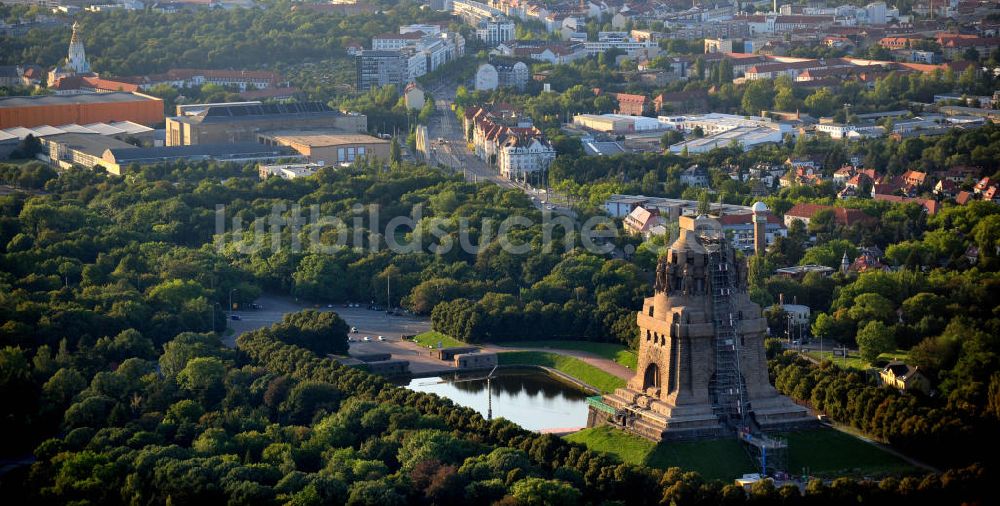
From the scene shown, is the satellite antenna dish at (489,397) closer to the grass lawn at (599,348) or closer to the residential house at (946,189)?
the grass lawn at (599,348)

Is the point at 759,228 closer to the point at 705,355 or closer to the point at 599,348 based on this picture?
the point at 599,348

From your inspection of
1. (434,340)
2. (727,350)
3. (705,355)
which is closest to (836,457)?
(727,350)

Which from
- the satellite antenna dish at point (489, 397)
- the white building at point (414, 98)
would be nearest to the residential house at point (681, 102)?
the white building at point (414, 98)

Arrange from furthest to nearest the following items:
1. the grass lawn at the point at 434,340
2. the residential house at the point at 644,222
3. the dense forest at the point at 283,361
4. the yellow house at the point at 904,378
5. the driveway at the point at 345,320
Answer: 1. the residential house at the point at 644,222
2. the driveway at the point at 345,320
3. the grass lawn at the point at 434,340
4. the yellow house at the point at 904,378
5. the dense forest at the point at 283,361

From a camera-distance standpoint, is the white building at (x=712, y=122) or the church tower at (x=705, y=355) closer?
the church tower at (x=705, y=355)

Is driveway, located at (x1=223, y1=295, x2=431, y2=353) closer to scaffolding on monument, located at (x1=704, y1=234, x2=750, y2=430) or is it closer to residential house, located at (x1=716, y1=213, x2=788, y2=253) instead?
residential house, located at (x1=716, y1=213, x2=788, y2=253)

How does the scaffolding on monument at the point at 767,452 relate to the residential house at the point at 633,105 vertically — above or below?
below

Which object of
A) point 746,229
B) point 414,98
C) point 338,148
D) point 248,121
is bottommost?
point 746,229

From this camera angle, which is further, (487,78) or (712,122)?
(487,78)
